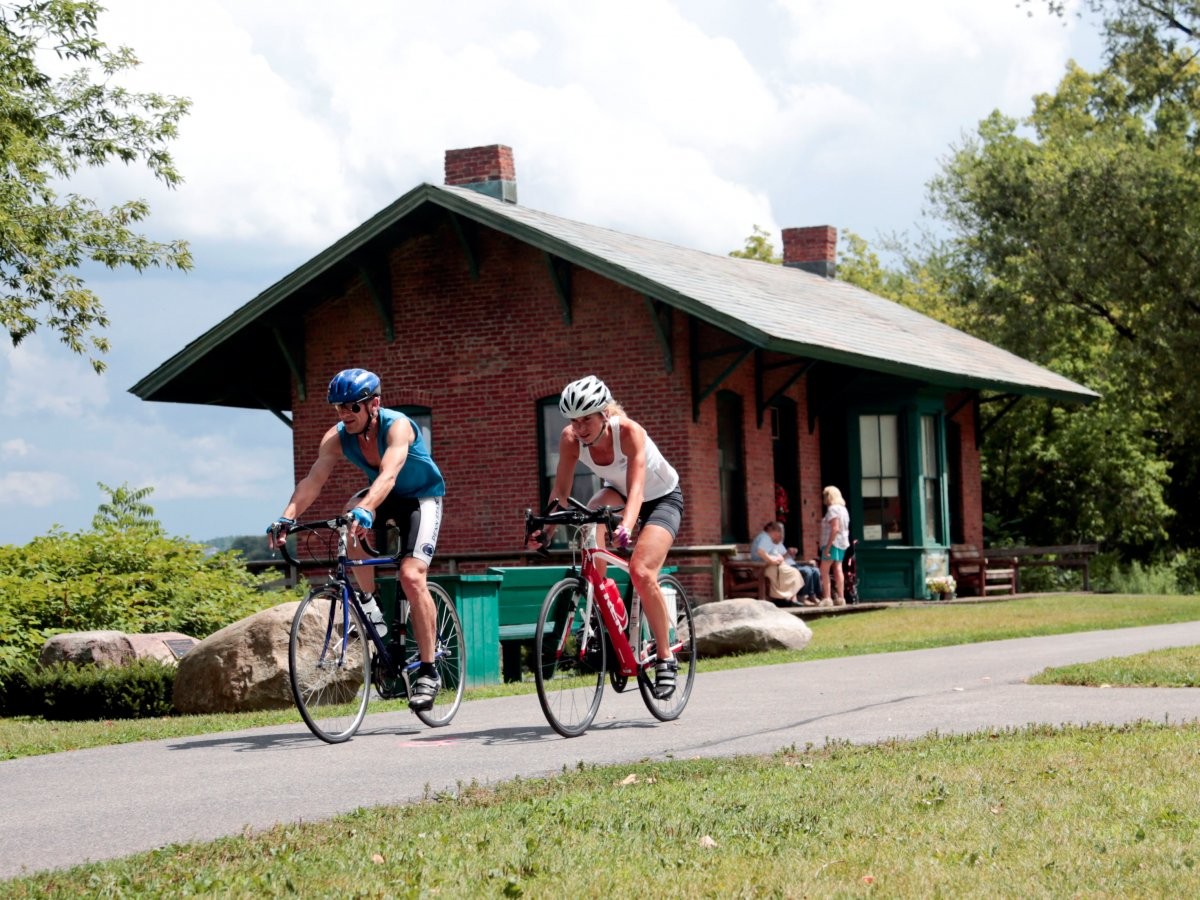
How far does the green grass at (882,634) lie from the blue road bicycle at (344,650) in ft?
3.80

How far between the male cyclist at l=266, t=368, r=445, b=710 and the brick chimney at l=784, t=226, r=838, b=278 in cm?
2524

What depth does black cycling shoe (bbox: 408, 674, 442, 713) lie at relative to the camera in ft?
30.4

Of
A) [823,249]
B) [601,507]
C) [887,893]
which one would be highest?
[823,249]

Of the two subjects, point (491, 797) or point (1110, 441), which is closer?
point (491, 797)

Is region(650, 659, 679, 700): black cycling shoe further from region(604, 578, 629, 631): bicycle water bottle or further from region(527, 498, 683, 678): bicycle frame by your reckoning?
region(604, 578, 629, 631): bicycle water bottle

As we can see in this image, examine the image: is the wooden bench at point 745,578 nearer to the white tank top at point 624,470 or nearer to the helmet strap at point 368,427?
the white tank top at point 624,470

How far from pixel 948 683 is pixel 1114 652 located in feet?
9.89

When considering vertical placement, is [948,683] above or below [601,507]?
below

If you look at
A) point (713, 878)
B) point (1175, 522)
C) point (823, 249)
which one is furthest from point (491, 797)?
point (1175, 522)

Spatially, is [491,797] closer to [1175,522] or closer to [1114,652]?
[1114,652]

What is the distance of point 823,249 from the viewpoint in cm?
3406

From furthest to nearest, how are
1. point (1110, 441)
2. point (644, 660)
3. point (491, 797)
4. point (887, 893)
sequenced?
point (1110, 441)
point (644, 660)
point (491, 797)
point (887, 893)

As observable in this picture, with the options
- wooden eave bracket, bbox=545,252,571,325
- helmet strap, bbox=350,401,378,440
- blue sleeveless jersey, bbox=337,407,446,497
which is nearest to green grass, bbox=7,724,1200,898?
blue sleeveless jersey, bbox=337,407,446,497

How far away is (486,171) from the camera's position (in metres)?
25.3
